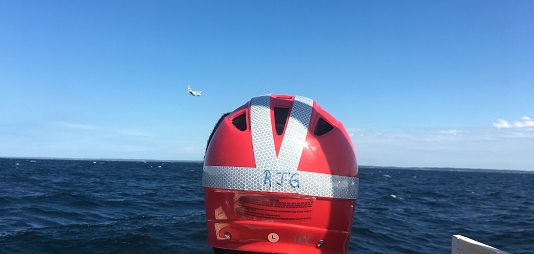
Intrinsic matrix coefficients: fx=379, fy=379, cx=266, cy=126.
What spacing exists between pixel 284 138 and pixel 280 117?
0.34 metres

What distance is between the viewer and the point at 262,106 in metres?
3.48

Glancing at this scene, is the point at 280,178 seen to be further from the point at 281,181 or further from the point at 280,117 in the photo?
the point at 280,117

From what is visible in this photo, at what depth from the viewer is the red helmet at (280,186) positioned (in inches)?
121

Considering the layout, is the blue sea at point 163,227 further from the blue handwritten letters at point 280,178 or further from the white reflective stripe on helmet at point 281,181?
the blue handwritten letters at point 280,178

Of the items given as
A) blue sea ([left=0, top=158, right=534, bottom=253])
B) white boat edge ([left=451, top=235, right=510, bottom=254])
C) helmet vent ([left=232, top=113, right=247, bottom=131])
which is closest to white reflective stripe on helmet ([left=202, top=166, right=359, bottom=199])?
helmet vent ([left=232, top=113, right=247, bottom=131])

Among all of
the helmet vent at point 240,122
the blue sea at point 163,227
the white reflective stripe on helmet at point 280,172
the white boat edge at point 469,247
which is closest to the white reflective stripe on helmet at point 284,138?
the white reflective stripe on helmet at point 280,172

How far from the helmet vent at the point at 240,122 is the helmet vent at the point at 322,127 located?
2.11 feet

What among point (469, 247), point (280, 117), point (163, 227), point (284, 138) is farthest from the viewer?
point (163, 227)

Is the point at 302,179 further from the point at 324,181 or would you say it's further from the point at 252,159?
the point at 252,159

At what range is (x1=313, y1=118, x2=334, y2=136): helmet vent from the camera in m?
3.40

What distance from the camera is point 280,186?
3039mm

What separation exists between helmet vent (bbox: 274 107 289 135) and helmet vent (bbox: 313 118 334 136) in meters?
0.30

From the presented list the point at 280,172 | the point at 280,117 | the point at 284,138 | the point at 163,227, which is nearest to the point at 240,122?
the point at 280,117

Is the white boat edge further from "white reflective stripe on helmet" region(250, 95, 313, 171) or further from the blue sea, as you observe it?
the blue sea
